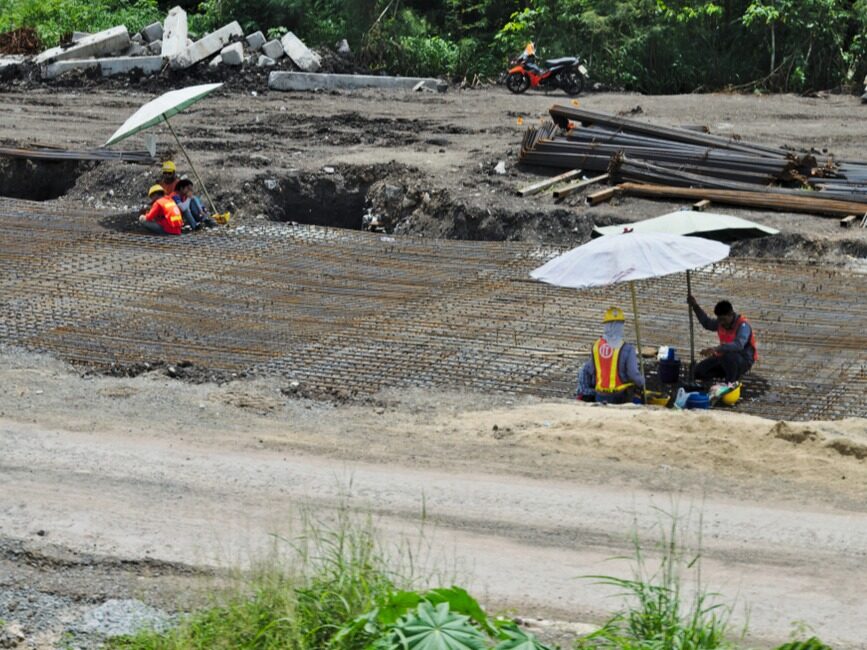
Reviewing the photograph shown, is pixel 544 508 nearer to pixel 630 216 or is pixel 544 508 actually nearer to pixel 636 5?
pixel 630 216

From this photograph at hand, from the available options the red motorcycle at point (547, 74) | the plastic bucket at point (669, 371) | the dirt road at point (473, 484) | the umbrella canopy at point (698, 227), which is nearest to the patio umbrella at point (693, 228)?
the umbrella canopy at point (698, 227)

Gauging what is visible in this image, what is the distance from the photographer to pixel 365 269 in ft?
50.6

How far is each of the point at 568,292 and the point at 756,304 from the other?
202cm

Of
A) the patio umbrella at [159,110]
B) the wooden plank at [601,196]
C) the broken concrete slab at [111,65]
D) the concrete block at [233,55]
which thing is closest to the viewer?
the patio umbrella at [159,110]

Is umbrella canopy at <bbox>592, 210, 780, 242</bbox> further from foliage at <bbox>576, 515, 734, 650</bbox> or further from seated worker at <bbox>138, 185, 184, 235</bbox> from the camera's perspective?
seated worker at <bbox>138, 185, 184, 235</bbox>

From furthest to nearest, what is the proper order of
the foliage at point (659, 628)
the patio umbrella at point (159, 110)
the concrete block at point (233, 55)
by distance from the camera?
the concrete block at point (233, 55) < the patio umbrella at point (159, 110) < the foliage at point (659, 628)

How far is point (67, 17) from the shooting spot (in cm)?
3102

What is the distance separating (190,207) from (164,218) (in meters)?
0.42

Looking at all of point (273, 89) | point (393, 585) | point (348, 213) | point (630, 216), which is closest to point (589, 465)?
point (393, 585)

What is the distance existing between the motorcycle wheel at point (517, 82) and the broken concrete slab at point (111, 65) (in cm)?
726

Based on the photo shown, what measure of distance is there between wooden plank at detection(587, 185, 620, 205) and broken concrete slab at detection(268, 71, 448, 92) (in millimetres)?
9306

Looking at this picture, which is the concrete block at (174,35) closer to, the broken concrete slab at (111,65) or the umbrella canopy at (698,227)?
the broken concrete slab at (111,65)

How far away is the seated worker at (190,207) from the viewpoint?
17.1m

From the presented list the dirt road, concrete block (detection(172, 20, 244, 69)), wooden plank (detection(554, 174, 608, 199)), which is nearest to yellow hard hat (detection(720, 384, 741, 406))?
the dirt road
